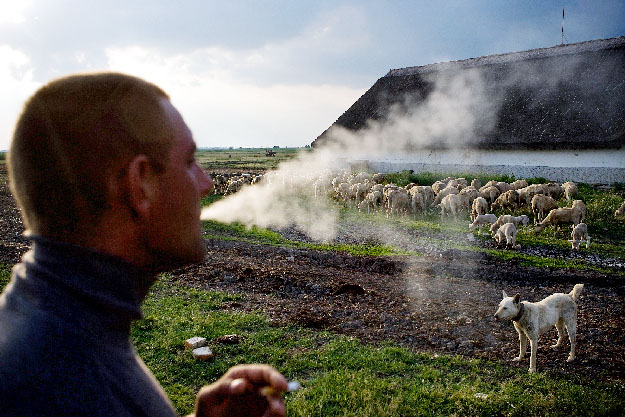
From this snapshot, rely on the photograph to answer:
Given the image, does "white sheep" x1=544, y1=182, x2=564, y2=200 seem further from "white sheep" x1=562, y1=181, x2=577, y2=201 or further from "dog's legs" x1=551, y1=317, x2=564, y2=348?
"dog's legs" x1=551, y1=317, x2=564, y2=348

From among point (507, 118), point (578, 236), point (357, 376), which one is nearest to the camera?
point (357, 376)

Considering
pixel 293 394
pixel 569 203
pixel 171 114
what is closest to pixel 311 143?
pixel 569 203

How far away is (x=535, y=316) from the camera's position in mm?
6504

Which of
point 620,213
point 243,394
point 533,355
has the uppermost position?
point 243,394

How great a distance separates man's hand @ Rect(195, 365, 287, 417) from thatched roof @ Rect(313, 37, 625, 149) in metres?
29.7

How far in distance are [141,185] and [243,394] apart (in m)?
0.61

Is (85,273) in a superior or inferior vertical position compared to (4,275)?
superior

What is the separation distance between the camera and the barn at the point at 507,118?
27.1 meters

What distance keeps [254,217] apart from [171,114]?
20.8 m

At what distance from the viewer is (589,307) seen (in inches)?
364

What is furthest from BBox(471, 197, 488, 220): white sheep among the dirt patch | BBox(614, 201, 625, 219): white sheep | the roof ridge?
the roof ridge


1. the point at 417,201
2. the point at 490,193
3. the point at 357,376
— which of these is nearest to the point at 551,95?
the point at 490,193

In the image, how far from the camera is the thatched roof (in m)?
27.3

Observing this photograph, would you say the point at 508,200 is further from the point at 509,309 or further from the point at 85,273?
the point at 85,273
